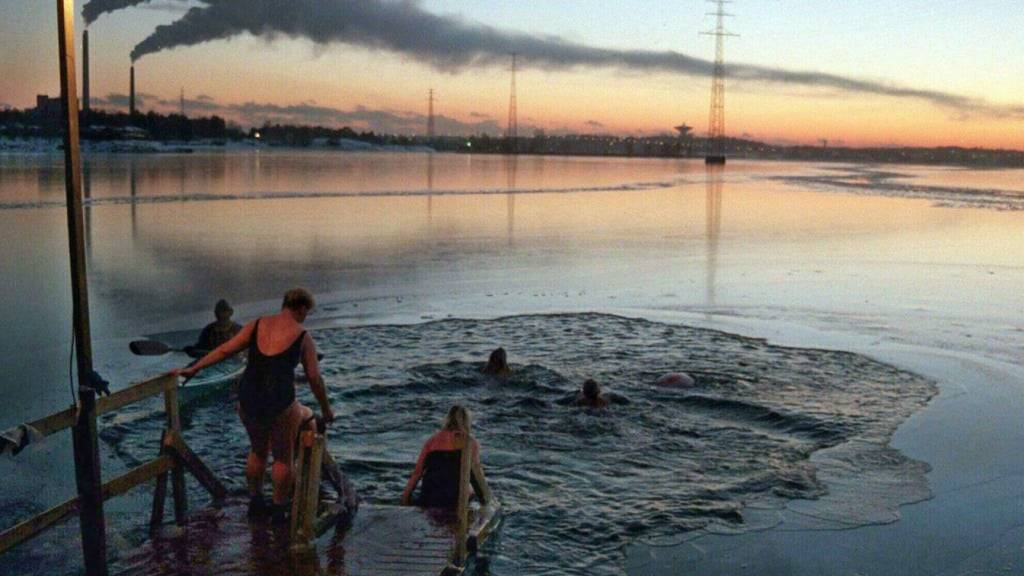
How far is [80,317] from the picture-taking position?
6605 mm

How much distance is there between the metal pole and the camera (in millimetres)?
6492

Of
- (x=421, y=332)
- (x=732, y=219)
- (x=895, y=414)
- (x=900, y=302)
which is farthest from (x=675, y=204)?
(x=895, y=414)

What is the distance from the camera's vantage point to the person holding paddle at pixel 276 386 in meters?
7.77

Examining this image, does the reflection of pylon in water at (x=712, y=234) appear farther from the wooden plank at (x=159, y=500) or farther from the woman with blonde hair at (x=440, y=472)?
the wooden plank at (x=159, y=500)

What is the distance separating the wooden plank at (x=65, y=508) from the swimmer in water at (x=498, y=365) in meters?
7.11

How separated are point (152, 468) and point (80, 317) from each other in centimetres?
196

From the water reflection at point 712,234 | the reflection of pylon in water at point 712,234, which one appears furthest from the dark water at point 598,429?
the water reflection at point 712,234

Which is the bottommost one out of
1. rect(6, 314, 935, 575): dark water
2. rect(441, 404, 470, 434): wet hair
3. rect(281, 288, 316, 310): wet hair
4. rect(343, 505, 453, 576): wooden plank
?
rect(6, 314, 935, 575): dark water

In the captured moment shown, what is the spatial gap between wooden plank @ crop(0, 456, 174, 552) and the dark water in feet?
1.77

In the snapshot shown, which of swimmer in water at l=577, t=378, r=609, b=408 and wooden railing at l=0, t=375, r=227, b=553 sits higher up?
wooden railing at l=0, t=375, r=227, b=553

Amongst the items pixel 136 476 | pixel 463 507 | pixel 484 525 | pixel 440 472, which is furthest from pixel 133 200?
pixel 463 507

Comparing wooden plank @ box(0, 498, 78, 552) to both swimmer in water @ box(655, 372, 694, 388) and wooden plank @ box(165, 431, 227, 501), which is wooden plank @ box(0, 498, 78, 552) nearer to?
wooden plank @ box(165, 431, 227, 501)

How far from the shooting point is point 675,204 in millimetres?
55031

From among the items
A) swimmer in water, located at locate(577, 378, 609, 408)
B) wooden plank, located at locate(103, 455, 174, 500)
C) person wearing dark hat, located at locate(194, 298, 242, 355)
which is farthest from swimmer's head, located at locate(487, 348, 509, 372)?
wooden plank, located at locate(103, 455, 174, 500)
